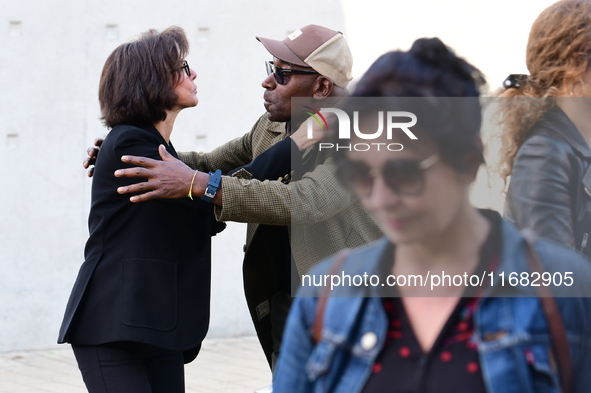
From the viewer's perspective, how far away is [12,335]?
6352 mm

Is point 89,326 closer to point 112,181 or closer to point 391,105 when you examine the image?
point 112,181

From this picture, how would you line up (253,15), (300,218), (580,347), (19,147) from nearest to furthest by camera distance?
(580,347), (300,218), (19,147), (253,15)

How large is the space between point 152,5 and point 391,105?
5.54 m

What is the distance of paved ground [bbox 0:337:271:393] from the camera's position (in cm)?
554

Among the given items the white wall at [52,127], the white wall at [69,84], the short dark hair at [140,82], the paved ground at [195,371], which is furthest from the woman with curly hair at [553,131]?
the white wall at [52,127]

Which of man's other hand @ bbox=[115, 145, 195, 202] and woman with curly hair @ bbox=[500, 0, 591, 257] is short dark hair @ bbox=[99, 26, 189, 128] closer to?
man's other hand @ bbox=[115, 145, 195, 202]

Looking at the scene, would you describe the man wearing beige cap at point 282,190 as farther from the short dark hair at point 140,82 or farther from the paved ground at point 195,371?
the paved ground at point 195,371

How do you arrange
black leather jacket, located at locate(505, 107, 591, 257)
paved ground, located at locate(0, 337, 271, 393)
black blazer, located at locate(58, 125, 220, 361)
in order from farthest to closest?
paved ground, located at locate(0, 337, 271, 393) < black blazer, located at locate(58, 125, 220, 361) < black leather jacket, located at locate(505, 107, 591, 257)

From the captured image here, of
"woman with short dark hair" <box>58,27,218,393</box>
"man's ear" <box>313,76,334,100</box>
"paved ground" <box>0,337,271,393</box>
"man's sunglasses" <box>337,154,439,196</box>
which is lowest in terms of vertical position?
"paved ground" <box>0,337,271,393</box>

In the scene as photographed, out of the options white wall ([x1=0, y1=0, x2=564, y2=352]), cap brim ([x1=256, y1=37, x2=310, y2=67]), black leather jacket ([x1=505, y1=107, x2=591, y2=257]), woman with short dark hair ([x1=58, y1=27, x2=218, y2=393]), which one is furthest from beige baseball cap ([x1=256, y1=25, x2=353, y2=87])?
white wall ([x1=0, y1=0, x2=564, y2=352])

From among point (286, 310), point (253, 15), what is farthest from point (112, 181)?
point (253, 15)

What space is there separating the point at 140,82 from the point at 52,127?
372 cm

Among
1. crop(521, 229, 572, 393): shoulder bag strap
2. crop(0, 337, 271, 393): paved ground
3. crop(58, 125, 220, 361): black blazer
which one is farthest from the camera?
crop(0, 337, 271, 393): paved ground

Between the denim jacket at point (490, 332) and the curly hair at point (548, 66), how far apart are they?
2.67 ft
